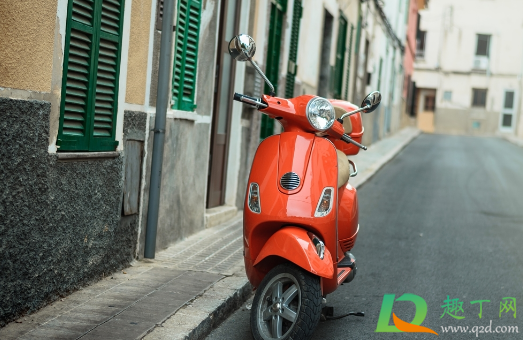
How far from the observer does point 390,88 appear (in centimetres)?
3189

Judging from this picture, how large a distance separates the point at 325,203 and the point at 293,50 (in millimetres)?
7719

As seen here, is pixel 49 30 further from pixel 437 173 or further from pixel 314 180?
pixel 437 173

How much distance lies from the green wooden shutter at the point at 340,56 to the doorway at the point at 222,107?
27.1 feet

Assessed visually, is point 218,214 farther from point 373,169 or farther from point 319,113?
point 373,169

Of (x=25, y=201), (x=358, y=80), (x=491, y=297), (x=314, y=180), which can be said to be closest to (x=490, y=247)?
(x=491, y=297)

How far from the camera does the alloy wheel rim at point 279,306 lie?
3.99 m

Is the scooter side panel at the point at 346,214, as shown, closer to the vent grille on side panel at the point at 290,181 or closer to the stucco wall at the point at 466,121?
the vent grille on side panel at the point at 290,181

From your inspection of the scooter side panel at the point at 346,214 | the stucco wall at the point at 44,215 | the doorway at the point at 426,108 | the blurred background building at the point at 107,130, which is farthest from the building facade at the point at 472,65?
the stucco wall at the point at 44,215

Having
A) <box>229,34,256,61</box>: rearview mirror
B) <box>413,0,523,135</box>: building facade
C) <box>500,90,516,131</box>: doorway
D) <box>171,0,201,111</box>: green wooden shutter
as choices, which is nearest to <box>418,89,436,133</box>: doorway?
<box>413,0,523,135</box>: building facade

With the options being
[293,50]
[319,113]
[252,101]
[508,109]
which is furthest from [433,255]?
[508,109]

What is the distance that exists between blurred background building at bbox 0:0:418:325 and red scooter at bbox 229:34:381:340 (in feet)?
3.58

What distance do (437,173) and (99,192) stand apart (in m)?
11.9

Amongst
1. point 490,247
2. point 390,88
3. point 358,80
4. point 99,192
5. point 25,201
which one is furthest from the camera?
point 390,88

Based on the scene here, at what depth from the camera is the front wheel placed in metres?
3.88
